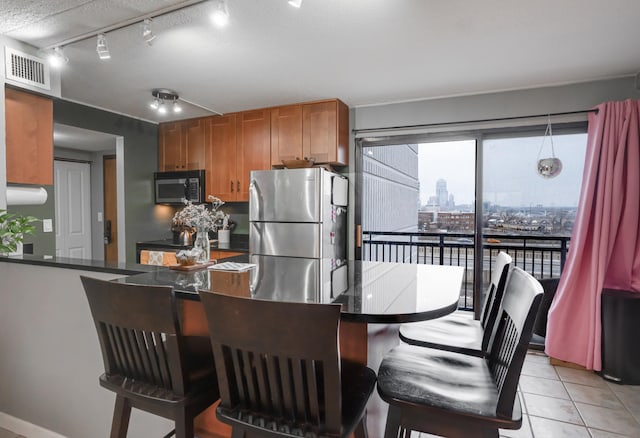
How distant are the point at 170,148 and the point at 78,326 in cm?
312

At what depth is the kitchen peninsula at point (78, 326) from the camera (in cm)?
135

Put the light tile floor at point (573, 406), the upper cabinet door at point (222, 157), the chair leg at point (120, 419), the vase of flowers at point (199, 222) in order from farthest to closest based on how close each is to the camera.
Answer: the upper cabinet door at point (222, 157), the light tile floor at point (573, 406), the vase of flowers at point (199, 222), the chair leg at point (120, 419)

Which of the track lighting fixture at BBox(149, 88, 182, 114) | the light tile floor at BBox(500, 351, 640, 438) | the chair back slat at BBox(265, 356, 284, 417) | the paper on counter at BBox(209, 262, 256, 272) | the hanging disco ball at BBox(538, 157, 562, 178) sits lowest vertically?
the light tile floor at BBox(500, 351, 640, 438)

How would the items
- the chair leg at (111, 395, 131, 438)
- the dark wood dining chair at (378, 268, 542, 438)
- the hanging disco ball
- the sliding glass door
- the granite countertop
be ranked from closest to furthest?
the dark wood dining chair at (378, 268, 542, 438)
the chair leg at (111, 395, 131, 438)
the hanging disco ball
the sliding glass door
the granite countertop

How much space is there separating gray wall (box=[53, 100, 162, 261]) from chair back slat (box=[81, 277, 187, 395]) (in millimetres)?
3390

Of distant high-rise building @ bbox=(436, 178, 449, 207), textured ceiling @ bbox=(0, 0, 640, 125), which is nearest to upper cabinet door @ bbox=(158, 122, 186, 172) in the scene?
textured ceiling @ bbox=(0, 0, 640, 125)

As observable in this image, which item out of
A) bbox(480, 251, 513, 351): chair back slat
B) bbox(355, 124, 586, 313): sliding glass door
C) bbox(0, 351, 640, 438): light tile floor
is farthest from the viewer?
bbox(355, 124, 586, 313): sliding glass door

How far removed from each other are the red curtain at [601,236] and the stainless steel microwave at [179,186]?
3.88m

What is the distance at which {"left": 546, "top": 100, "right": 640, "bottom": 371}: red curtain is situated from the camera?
267 cm

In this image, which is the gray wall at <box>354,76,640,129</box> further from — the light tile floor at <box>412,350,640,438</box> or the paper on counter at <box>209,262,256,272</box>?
the paper on counter at <box>209,262,256,272</box>

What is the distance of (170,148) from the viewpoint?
14.8 ft

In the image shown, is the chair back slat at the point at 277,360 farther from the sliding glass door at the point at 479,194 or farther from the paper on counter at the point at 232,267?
the sliding glass door at the point at 479,194

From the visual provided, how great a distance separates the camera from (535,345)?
3.22 metres

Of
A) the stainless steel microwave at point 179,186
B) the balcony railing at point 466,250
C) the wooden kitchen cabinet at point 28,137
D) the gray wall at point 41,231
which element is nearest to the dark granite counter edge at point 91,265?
the wooden kitchen cabinet at point 28,137
